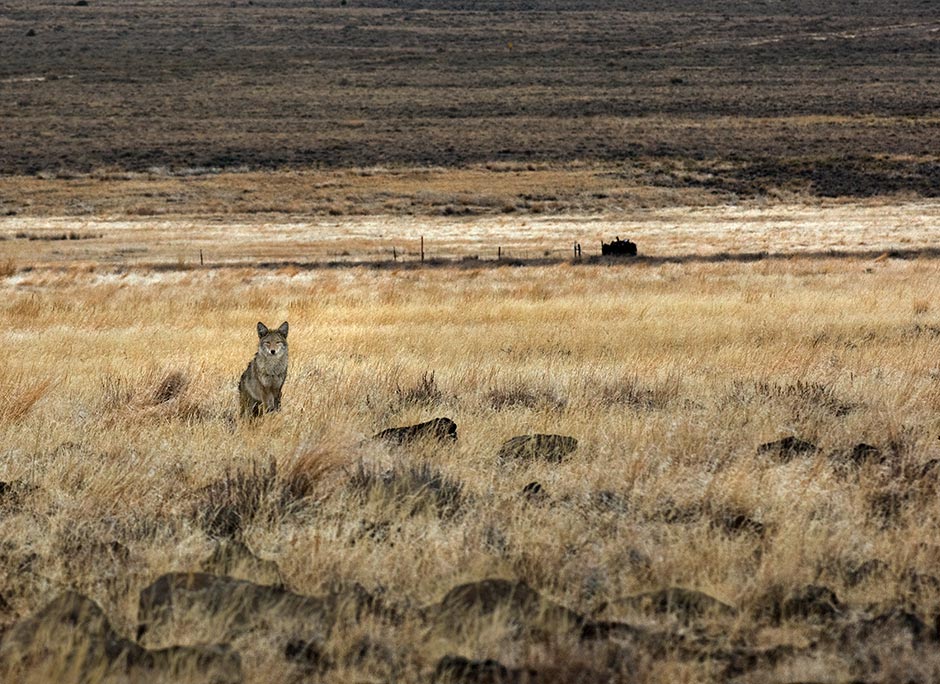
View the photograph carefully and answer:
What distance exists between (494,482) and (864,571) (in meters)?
2.04

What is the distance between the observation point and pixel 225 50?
338ft

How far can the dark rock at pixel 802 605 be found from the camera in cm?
437

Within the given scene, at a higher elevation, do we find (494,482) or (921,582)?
(921,582)

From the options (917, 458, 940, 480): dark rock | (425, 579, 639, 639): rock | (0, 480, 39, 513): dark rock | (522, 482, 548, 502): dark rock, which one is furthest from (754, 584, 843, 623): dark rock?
(0, 480, 39, 513): dark rock

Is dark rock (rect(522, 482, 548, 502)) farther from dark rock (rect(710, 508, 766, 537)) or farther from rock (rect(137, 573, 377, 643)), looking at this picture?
rock (rect(137, 573, 377, 643))

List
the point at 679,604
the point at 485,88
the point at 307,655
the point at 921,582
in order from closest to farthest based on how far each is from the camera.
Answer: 1. the point at 307,655
2. the point at 679,604
3. the point at 921,582
4. the point at 485,88

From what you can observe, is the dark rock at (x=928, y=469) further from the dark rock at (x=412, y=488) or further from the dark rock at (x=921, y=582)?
the dark rock at (x=412, y=488)

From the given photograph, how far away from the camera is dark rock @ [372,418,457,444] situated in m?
7.02

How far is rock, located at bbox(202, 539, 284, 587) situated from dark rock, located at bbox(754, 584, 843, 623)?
194cm

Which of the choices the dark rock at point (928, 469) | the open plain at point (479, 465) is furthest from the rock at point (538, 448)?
the dark rock at point (928, 469)

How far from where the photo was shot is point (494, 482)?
6109 millimetres

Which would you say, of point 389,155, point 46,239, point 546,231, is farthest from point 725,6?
point 46,239

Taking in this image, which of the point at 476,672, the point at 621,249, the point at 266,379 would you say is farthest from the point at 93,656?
the point at 621,249

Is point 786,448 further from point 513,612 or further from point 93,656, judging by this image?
point 93,656
